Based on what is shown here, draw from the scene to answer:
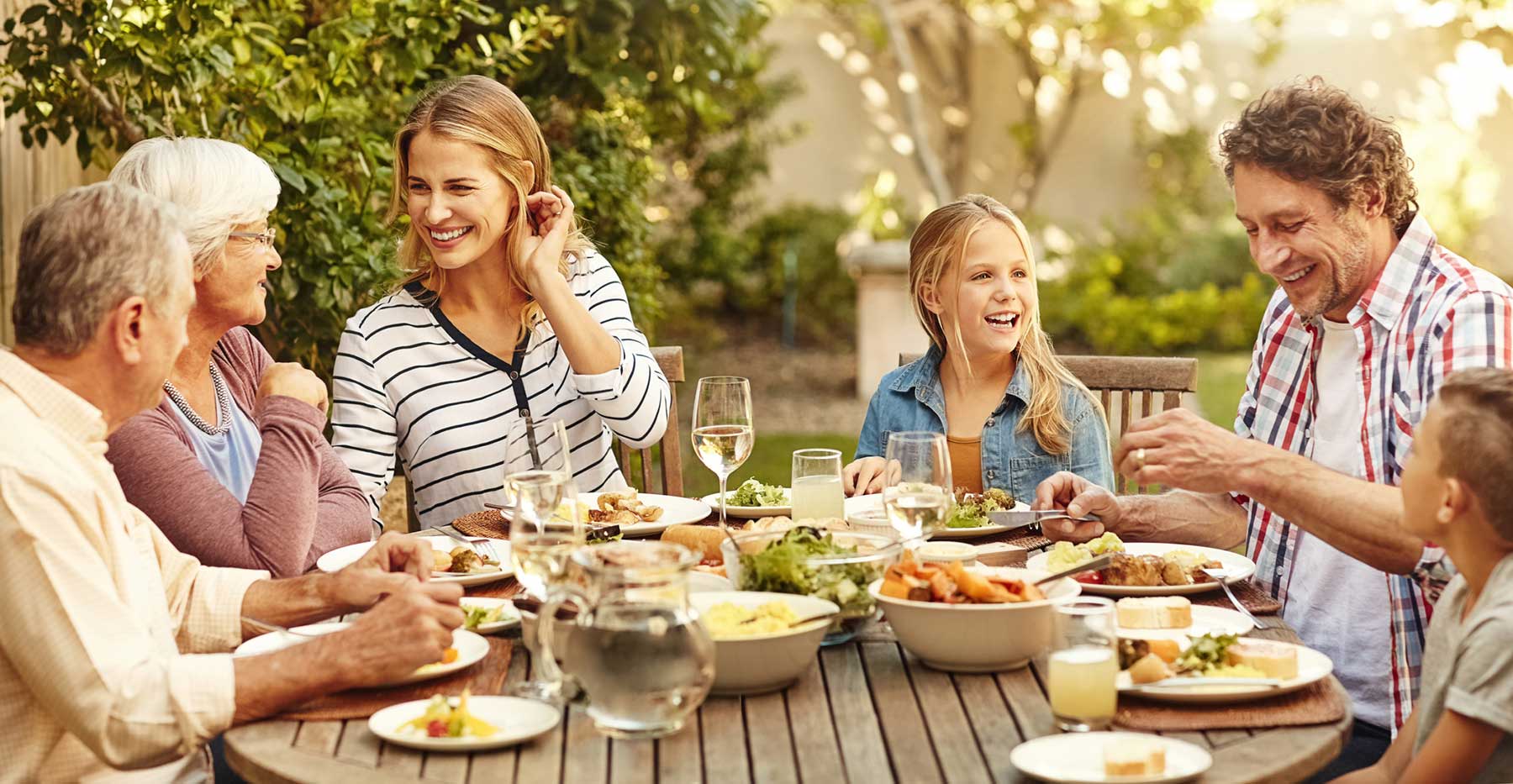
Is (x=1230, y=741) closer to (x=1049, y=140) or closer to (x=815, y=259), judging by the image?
(x=815, y=259)

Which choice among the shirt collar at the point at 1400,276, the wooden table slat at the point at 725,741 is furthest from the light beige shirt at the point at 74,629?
the shirt collar at the point at 1400,276

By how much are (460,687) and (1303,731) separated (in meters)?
1.08

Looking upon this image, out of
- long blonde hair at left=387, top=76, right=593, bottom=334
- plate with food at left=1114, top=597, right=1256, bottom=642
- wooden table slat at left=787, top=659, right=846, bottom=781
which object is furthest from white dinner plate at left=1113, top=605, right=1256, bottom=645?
long blonde hair at left=387, top=76, right=593, bottom=334

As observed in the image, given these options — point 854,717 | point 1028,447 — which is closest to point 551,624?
point 854,717

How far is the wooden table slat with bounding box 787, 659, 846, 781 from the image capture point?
65.8 inches

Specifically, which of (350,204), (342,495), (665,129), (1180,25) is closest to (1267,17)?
(1180,25)

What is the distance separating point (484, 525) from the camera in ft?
9.36

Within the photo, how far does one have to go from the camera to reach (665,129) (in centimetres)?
590

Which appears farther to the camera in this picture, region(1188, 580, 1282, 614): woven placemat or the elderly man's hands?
the elderly man's hands

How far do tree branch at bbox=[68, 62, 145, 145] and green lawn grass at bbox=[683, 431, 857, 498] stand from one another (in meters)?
3.37

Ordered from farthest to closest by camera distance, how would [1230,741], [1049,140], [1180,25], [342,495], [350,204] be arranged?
1. [1049,140]
2. [1180,25]
3. [350,204]
4. [342,495]
5. [1230,741]

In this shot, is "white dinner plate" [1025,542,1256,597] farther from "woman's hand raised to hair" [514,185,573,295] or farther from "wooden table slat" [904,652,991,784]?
"woman's hand raised to hair" [514,185,573,295]

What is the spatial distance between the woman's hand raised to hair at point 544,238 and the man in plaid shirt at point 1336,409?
1.24m

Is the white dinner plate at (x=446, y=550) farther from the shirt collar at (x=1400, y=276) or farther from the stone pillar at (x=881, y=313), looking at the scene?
the stone pillar at (x=881, y=313)
